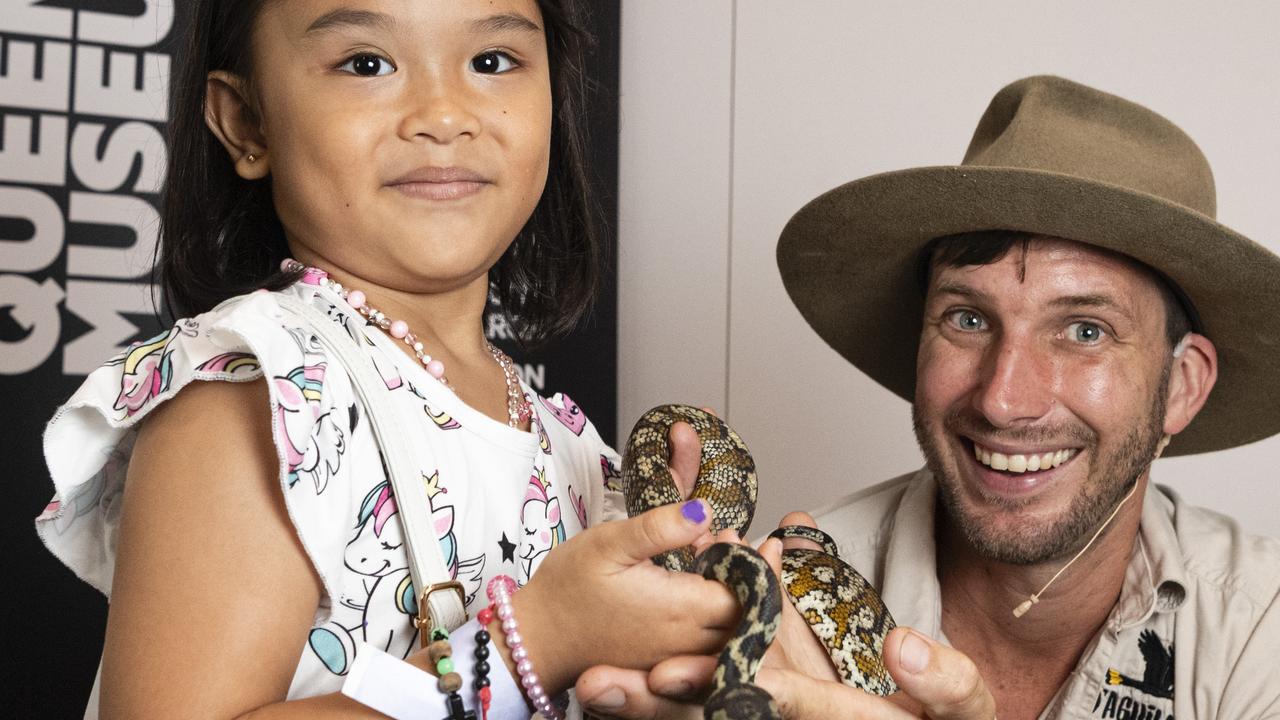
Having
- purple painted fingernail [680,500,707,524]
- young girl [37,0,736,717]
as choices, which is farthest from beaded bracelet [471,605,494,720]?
purple painted fingernail [680,500,707,524]

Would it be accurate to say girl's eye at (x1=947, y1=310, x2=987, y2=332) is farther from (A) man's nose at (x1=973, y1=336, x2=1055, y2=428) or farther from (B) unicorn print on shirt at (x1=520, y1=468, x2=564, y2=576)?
(B) unicorn print on shirt at (x1=520, y1=468, x2=564, y2=576)

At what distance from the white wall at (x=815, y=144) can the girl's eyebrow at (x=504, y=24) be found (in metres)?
2.29

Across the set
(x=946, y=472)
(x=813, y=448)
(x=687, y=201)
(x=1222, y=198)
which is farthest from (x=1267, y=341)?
(x=687, y=201)

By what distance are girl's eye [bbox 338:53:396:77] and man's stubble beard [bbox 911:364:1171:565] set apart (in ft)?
4.27

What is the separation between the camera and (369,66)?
1491 mm

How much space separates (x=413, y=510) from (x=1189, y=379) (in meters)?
1.71

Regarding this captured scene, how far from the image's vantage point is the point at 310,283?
1.55 meters

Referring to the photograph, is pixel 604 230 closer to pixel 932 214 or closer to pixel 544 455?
pixel 932 214

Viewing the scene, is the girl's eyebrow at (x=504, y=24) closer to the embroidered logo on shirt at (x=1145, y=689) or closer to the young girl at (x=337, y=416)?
the young girl at (x=337, y=416)

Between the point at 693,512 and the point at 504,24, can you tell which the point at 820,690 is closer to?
the point at 693,512

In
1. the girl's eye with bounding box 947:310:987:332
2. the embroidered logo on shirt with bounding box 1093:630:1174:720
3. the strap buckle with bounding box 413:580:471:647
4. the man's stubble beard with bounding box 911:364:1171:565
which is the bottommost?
the embroidered logo on shirt with bounding box 1093:630:1174:720

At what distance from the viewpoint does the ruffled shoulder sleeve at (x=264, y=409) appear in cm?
127

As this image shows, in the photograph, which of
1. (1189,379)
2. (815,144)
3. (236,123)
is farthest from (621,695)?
A: (815,144)

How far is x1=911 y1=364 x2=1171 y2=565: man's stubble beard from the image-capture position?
2.23m
